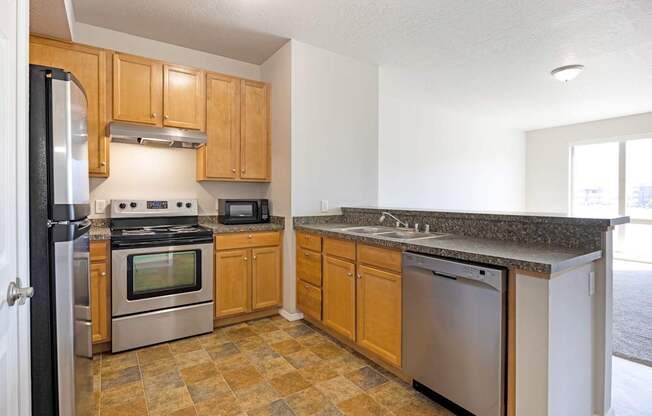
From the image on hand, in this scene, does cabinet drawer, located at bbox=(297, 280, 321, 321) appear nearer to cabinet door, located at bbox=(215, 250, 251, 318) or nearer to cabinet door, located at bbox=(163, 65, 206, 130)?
cabinet door, located at bbox=(215, 250, 251, 318)

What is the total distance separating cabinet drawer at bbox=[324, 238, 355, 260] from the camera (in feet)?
8.36

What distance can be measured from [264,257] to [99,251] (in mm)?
1340

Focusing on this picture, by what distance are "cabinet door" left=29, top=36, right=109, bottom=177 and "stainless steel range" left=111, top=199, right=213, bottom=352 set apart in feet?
1.37

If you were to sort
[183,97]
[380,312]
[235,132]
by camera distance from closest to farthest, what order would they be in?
[380,312] < [183,97] < [235,132]

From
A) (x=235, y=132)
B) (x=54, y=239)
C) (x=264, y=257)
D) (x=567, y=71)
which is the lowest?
(x=264, y=257)

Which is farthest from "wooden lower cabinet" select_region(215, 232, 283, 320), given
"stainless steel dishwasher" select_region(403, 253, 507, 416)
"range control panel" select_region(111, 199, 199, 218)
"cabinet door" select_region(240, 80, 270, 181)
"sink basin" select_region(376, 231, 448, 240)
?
"stainless steel dishwasher" select_region(403, 253, 507, 416)

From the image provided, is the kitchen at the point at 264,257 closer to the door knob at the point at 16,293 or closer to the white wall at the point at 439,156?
the door knob at the point at 16,293

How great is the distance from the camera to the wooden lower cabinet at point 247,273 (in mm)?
3045

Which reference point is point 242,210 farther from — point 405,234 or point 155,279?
point 405,234

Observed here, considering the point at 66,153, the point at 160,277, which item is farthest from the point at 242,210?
the point at 66,153

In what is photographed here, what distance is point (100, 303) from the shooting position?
254 centimetres

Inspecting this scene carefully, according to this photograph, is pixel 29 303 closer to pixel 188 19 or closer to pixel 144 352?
pixel 144 352

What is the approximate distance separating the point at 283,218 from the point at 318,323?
1.05 m

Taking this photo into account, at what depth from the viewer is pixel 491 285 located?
5.25 feet
